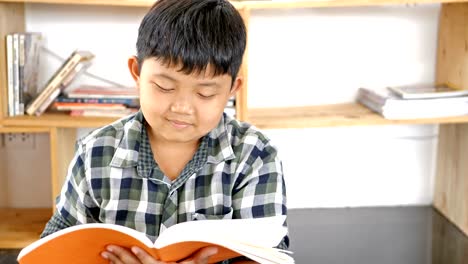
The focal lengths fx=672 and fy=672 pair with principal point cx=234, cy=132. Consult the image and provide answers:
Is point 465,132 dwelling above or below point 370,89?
below

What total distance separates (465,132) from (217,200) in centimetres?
137

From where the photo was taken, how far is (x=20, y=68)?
202 centimetres

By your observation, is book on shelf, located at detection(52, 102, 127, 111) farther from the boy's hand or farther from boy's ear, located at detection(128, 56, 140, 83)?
the boy's hand

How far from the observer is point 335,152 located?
2465 millimetres

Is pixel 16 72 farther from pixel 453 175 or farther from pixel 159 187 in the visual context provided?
pixel 453 175

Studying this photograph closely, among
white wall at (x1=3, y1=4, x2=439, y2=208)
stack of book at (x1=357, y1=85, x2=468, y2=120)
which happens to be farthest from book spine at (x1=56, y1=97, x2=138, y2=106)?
stack of book at (x1=357, y1=85, x2=468, y2=120)

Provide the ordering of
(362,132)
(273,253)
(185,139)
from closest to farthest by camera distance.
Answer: (273,253)
(185,139)
(362,132)

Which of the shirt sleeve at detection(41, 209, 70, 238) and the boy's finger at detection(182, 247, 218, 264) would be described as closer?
the boy's finger at detection(182, 247, 218, 264)

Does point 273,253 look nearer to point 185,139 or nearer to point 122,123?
point 185,139

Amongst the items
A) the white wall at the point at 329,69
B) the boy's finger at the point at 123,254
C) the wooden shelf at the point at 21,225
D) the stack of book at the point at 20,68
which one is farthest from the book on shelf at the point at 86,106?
the boy's finger at the point at 123,254

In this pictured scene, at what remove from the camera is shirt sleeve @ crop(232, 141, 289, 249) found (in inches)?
47.3

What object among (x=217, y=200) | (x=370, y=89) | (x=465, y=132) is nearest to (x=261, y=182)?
(x=217, y=200)

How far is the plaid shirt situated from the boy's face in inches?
2.9

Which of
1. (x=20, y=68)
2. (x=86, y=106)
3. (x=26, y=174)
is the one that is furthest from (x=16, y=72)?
(x=26, y=174)
